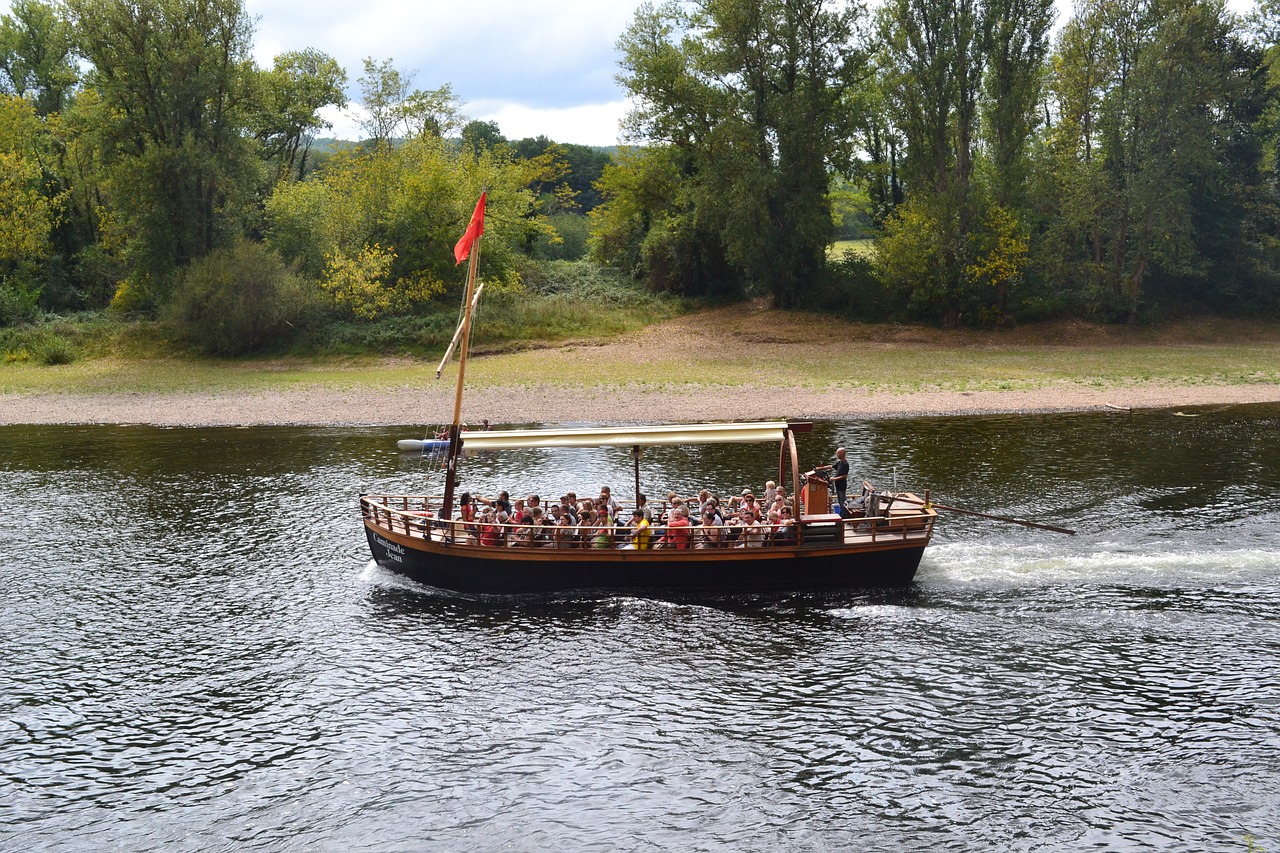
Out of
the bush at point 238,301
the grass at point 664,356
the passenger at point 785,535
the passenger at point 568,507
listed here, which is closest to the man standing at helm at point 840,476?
the passenger at point 785,535

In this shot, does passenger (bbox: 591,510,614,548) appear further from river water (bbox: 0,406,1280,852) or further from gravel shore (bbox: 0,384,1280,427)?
gravel shore (bbox: 0,384,1280,427)

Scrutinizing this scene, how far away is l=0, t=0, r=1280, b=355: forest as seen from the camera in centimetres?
6022

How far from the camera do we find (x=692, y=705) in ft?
59.5

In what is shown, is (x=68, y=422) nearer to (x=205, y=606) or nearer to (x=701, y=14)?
(x=205, y=606)

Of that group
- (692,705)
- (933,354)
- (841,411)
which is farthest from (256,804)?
(933,354)

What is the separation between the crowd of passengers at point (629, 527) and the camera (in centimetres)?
2341

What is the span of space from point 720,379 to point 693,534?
29099 mm

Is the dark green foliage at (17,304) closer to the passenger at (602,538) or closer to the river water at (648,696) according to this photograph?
the river water at (648,696)

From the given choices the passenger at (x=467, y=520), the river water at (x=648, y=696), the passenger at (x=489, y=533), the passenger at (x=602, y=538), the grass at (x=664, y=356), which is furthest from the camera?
the grass at (x=664, y=356)

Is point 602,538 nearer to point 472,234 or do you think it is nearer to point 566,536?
point 566,536

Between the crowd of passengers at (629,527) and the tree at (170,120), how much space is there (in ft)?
147

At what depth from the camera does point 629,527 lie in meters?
23.8

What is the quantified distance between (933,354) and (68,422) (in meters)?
44.1

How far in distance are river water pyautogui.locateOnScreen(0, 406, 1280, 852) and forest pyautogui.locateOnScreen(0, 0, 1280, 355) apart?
34.9 metres
